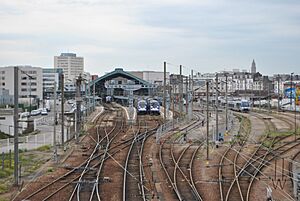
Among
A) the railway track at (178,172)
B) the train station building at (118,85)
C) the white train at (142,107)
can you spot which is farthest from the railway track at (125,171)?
the train station building at (118,85)

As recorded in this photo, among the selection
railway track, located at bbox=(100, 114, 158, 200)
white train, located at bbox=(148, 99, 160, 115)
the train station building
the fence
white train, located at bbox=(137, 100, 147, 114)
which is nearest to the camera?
railway track, located at bbox=(100, 114, 158, 200)

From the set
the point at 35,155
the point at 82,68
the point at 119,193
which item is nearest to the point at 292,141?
the point at 35,155

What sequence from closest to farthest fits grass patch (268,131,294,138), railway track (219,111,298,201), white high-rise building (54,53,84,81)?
1. railway track (219,111,298,201)
2. grass patch (268,131,294,138)
3. white high-rise building (54,53,84,81)

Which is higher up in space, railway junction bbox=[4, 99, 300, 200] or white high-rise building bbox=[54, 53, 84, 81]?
white high-rise building bbox=[54, 53, 84, 81]

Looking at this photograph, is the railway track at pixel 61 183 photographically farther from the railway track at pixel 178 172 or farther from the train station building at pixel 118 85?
the train station building at pixel 118 85

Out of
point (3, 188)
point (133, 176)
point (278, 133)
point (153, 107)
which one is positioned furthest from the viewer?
point (153, 107)

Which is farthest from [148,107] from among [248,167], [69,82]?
[69,82]

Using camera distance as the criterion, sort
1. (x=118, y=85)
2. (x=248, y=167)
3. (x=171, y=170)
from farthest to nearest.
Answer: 1. (x=118, y=85)
2. (x=248, y=167)
3. (x=171, y=170)

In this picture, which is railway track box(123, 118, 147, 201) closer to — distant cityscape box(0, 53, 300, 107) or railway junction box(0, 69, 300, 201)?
railway junction box(0, 69, 300, 201)

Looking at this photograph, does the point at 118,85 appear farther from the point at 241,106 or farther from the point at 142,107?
the point at 142,107

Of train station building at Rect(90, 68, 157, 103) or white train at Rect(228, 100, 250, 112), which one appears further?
train station building at Rect(90, 68, 157, 103)

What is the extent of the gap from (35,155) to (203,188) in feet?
35.6

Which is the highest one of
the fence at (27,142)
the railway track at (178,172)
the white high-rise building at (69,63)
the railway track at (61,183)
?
the white high-rise building at (69,63)

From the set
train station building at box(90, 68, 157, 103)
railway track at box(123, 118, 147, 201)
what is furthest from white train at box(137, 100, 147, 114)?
railway track at box(123, 118, 147, 201)
